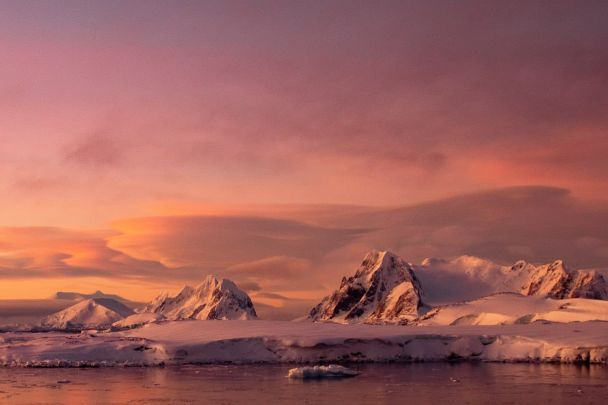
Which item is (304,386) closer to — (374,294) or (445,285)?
(445,285)

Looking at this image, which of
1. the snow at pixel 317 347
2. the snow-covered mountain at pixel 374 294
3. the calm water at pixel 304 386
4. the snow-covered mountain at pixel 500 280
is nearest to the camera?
the calm water at pixel 304 386

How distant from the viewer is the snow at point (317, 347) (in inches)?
2544

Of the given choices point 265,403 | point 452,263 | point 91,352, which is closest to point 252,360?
point 91,352

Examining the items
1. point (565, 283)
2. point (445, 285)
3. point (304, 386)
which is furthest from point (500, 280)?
point (304, 386)

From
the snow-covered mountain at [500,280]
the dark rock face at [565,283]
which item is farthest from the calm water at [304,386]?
the snow-covered mountain at [500,280]

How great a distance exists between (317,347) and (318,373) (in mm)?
14813

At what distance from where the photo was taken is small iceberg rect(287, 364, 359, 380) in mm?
51188

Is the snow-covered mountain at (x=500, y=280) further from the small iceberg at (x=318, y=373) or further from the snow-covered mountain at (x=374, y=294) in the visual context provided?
the small iceberg at (x=318, y=373)

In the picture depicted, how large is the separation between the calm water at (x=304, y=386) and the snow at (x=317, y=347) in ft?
17.3

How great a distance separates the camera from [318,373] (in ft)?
170

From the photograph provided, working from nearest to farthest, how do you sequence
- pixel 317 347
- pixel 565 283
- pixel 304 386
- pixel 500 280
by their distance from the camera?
pixel 304 386 → pixel 317 347 → pixel 565 283 → pixel 500 280

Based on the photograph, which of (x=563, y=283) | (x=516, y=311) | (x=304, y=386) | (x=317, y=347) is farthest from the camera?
(x=563, y=283)

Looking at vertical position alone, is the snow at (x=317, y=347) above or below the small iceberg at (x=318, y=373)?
above

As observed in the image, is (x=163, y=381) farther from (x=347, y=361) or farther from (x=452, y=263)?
(x=452, y=263)
